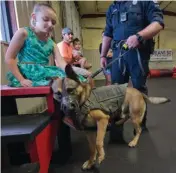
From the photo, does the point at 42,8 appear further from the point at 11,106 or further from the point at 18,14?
the point at 18,14

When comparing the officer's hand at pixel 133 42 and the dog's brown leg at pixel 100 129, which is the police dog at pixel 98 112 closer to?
the dog's brown leg at pixel 100 129

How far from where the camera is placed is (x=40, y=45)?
5.63 feet

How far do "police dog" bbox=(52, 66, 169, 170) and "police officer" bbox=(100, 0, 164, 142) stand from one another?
30cm

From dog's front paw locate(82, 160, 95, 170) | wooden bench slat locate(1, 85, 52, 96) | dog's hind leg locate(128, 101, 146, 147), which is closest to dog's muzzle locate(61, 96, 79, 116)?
wooden bench slat locate(1, 85, 52, 96)

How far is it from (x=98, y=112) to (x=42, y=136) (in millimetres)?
417

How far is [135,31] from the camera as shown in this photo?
2006 millimetres

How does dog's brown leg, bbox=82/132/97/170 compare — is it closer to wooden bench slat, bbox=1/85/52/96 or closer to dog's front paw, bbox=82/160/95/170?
dog's front paw, bbox=82/160/95/170

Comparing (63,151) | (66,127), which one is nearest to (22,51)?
(66,127)

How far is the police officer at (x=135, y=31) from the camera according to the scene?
191 centimetres

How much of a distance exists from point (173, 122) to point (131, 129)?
55 centimetres

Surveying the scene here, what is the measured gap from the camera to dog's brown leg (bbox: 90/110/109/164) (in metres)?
1.47

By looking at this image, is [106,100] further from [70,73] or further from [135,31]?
[135,31]

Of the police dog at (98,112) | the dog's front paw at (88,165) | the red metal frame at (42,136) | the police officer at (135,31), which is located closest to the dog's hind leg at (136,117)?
the police dog at (98,112)

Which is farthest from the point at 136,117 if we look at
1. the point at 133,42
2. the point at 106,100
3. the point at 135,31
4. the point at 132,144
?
the point at 135,31
